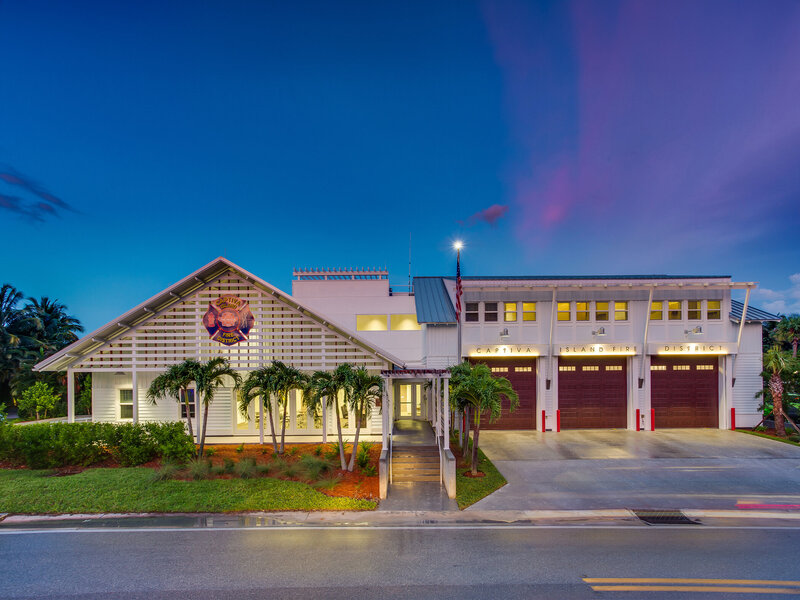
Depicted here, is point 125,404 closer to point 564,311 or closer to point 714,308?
point 564,311

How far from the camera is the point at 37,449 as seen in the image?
45.3 feet

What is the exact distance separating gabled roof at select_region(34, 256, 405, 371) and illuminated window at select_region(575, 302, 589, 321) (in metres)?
10.9

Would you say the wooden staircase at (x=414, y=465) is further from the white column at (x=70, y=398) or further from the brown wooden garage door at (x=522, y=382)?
the white column at (x=70, y=398)

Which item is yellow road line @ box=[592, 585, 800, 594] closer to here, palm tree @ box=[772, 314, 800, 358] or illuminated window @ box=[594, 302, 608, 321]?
illuminated window @ box=[594, 302, 608, 321]

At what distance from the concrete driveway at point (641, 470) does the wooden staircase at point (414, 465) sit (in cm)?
242

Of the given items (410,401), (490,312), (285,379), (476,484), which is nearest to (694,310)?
(490,312)

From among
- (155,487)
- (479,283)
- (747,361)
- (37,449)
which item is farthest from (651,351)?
(37,449)

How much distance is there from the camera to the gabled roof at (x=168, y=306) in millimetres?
16000

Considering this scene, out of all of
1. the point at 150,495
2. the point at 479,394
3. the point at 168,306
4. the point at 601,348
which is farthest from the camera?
the point at 601,348

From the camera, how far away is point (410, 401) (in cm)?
2095

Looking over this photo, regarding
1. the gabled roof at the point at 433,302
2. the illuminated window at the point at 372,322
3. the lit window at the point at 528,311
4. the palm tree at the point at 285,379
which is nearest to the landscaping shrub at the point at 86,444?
the palm tree at the point at 285,379

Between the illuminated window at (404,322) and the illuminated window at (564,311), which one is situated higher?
the illuminated window at (564,311)

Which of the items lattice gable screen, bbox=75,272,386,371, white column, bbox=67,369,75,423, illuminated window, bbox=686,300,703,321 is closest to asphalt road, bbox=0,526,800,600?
white column, bbox=67,369,75,423

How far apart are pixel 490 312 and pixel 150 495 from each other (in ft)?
54.8
